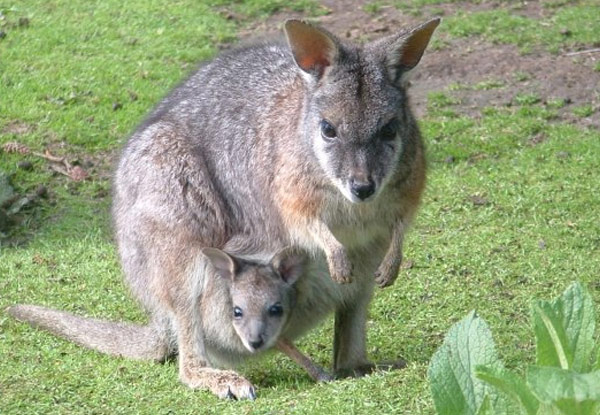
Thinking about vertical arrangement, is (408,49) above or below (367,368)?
above

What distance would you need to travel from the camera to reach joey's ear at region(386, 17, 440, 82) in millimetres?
4836

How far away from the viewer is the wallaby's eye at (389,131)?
4773mm

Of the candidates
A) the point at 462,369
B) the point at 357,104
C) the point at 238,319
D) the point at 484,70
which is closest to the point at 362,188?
the point at 357,104

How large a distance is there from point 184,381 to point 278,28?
501cm

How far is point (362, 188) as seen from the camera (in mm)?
4582

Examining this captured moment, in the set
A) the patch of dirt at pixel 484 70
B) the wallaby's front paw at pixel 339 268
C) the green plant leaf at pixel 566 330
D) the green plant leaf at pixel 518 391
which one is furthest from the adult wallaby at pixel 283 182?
the patch of dirt at pixel 484 70

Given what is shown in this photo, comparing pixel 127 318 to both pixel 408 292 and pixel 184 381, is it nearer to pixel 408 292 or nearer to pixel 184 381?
pixel 184 381

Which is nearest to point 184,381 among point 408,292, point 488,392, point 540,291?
point 408,292

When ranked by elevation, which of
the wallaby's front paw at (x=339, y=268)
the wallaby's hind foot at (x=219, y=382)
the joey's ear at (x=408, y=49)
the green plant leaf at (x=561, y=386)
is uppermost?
the green plant leaf at (x=561, y=386)

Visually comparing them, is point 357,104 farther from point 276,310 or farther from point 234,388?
point 234,388

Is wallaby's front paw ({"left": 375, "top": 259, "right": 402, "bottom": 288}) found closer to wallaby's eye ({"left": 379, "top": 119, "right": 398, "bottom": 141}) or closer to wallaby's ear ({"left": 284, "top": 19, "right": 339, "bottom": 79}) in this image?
wallaby's eye ({"left": 379, "top": 119, "right": 398, "bottom": 141})

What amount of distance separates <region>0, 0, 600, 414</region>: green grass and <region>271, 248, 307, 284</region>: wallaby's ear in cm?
44

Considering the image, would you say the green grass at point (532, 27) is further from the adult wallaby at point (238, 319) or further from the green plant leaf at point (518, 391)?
the green plant leaf at point (518, 391)

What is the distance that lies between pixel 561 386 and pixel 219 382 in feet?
8.62
